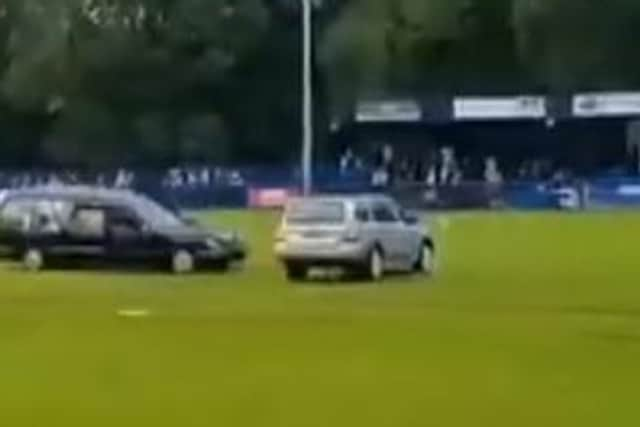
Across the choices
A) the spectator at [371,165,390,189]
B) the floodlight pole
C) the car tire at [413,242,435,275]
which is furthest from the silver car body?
the spectator at [371,165,390,189]

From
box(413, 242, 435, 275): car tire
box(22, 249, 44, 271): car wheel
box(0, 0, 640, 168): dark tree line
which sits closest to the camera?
box(413, 242, 435, 275): car tire

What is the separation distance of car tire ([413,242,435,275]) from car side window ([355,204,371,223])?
1.41 metres

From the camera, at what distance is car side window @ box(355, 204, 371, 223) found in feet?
103

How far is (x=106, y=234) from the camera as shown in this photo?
112 feet

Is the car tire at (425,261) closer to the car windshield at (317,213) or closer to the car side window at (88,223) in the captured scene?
the car windshield at (317,213)

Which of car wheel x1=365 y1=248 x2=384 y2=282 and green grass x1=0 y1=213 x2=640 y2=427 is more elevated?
green grass x1=0 y1=213 x2=640 y2=427

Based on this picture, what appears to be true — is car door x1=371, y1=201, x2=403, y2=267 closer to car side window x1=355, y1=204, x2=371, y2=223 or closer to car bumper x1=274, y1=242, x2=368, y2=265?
car side window x1=355, y1=204, x2=371, y2=223

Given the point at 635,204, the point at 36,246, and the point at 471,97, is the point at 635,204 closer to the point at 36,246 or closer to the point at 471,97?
the point at 471,97

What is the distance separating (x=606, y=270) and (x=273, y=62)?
47863 mm

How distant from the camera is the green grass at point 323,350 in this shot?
13.6 metres

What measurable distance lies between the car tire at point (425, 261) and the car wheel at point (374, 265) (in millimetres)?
1072

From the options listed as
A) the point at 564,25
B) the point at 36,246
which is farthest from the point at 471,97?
the point at 564,25

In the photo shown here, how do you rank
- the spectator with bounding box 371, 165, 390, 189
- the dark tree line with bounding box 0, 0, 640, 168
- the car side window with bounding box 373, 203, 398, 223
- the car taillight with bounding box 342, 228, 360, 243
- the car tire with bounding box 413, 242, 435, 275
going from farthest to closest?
the dark tree line with bounding box 0, 0, 640, 168 < the spectator with bounding box 371, 165, 390, 189 < the car tire with bounding box 413, 242, 435, 275 < the car side window with bounding box 373, 203, 398, 223 < the car taillight with bounding box 342, 228, 360, 243

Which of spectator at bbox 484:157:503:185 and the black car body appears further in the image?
spectator at bbox 484:157:503:185
